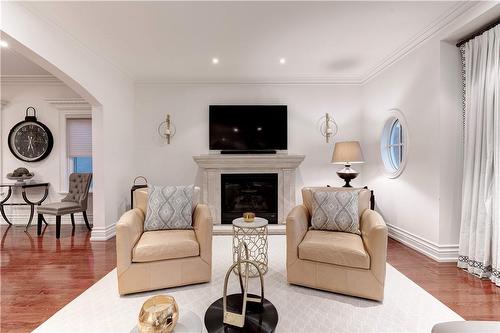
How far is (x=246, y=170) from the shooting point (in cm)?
485

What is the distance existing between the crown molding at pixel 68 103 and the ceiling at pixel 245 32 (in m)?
1.20

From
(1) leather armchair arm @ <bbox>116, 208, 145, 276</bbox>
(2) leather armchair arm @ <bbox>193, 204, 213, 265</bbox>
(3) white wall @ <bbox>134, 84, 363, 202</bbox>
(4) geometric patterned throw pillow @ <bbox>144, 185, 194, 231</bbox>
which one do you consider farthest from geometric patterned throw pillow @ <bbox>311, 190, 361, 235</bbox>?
(3) white wall @ <bbox>134, 84, 363, 202</bbox>

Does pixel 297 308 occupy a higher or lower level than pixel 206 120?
lower

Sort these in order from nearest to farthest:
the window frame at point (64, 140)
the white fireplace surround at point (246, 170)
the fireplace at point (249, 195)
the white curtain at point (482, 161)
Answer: the white curtain at point (482, 161), the white fireplace surround at point (246, 170), the fireplace at point (249, 195), the window frame at point (64, 140)

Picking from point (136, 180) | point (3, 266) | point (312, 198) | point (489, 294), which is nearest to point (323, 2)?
point (312, 198)

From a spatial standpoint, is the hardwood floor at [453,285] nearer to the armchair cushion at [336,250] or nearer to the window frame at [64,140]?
the armchair cushion at [336,250]

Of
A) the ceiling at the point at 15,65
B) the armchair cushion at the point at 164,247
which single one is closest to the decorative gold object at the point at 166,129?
the ceiling at the point at 15,65

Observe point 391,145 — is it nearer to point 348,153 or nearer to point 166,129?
point 348,153

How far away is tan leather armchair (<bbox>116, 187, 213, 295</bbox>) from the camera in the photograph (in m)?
2.32

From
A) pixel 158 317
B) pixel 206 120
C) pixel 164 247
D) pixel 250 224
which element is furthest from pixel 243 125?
pixel 158 317

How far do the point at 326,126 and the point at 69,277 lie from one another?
458 cm

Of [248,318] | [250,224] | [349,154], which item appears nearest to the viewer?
[248,318]

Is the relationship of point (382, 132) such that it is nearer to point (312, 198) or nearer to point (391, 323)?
point (312, 198)

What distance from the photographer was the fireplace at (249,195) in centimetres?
486
